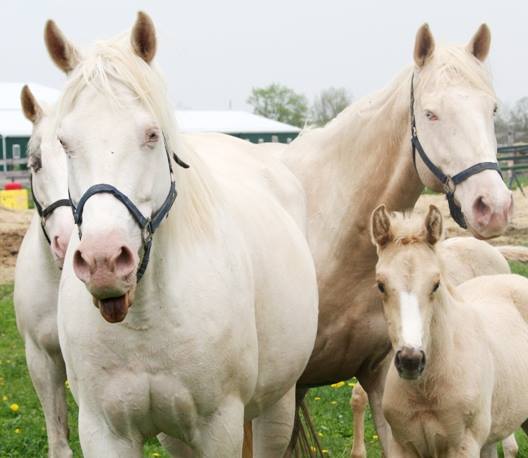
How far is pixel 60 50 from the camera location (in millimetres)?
2805

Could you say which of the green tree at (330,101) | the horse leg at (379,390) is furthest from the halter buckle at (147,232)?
the green tree at (330,101)

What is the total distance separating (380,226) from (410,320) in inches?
18.5

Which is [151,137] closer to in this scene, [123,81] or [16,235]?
[123,81]

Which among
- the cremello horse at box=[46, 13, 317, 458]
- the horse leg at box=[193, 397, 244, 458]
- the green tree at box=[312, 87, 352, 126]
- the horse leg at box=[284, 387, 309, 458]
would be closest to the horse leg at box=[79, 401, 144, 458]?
the cremello horse at box=[46, 13, 317, 458]

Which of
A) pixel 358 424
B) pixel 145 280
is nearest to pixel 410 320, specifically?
pixel 145 280

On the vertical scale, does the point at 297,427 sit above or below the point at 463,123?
below

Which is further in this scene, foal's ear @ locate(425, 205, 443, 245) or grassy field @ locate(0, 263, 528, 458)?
grassy field @ locate(0, 263, 528, 458)

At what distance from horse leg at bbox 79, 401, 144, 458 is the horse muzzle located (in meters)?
1.18

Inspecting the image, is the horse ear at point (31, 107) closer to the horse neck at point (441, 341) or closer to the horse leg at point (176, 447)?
the horse leg at point (176, 447)

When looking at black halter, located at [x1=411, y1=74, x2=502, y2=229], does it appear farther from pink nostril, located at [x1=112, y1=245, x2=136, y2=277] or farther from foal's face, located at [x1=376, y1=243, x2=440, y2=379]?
pink nostril, located at [x1=112, y1=245, x2=136, y2=277]

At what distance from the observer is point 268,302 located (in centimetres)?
350

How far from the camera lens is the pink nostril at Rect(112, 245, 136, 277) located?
241 cm

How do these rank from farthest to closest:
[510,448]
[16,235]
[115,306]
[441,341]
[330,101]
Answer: [330,101] → [16,235] → [510,448] → [441,341] → [115,306]

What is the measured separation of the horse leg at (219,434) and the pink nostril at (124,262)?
0.78 meters
